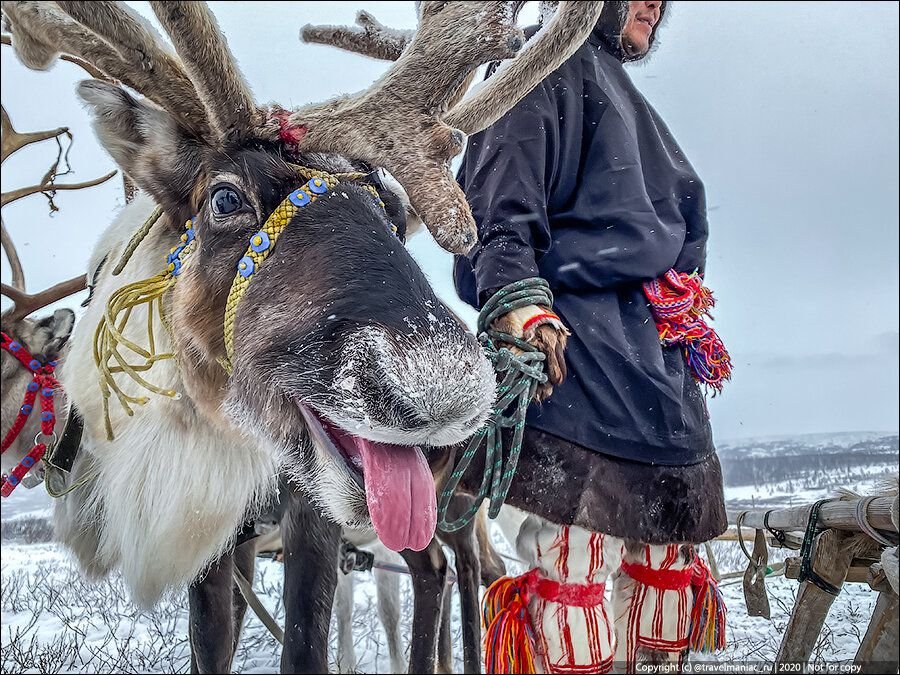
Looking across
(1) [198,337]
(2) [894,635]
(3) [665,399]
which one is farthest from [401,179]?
(2) [894,635]

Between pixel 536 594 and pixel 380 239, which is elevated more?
pixel 380 239

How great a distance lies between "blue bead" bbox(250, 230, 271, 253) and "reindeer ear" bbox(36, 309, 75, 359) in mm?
1133

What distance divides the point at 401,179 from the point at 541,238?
1.13ft

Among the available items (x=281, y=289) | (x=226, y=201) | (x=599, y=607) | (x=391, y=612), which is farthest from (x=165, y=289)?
(x=391, y=612)

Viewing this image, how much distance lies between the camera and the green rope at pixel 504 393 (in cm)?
124

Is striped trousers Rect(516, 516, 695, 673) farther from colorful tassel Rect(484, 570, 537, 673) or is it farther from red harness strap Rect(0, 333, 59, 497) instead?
red harness strap Rect(0, 333, 59, 497)

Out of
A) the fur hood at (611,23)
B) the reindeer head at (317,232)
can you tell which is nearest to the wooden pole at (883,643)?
the reindeer head at (317,232)

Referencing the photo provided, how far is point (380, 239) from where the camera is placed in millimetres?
1219

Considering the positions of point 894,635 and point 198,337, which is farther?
Answer: point 198,337

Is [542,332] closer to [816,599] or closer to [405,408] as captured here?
[405,408]

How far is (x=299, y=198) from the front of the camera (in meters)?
1.23

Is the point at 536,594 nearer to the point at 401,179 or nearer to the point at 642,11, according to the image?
the point at 401,179

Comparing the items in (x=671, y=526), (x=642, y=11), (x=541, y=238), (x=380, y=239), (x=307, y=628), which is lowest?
(x=307, y=628)

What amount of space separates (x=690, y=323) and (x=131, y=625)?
2.78 metres
